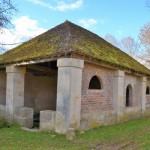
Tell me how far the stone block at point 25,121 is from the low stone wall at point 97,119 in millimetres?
2413

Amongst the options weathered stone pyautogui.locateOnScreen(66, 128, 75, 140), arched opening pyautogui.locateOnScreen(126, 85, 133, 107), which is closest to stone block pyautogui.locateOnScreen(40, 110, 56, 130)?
weathered stone pyautogui.locateOnScreen(66, 128, 75, 140)

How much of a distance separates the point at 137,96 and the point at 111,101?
372 centimetres

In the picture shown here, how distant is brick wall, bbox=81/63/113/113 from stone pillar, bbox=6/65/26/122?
10.00ft

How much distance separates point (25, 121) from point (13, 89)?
1.53m

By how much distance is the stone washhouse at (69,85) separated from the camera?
9.63 metres

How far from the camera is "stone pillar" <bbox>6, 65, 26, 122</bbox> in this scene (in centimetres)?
1160

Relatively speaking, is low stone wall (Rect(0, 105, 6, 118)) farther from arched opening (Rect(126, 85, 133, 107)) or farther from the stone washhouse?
arched opening (Rect(126, 85, 133, 107))

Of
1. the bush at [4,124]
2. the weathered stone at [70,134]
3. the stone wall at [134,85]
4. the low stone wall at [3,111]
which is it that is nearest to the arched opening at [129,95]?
the stone wall at [134,85]

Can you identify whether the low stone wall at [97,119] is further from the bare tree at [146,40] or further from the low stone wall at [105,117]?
the bare tree at [146,40]

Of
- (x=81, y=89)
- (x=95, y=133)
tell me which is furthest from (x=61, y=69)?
(x=95, y=133)

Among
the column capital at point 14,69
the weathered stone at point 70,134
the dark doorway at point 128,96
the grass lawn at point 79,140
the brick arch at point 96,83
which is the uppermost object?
the column capital at point 14,69

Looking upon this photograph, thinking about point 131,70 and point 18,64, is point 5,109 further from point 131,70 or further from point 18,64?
point 131,70

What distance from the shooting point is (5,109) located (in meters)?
12.2

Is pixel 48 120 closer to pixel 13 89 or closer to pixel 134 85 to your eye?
pixel 13 89
